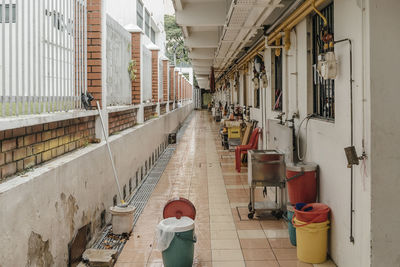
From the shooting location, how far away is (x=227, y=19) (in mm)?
5555

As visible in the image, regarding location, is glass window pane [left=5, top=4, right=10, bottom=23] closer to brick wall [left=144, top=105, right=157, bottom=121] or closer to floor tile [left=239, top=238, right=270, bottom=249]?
floor tile [left=239, top=238, right=270, bottom=249]

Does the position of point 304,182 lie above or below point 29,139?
below

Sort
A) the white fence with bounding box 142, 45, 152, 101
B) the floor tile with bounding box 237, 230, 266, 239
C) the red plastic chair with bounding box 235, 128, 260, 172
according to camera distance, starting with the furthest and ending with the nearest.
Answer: the white fence with bounding box 142, 45, 152, 101 → the red plastic chair with bounding box 235, 128, 260, 172 → the floor tile with bounding box 237, 230, 266, 239

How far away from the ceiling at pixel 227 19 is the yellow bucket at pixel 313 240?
2.55m

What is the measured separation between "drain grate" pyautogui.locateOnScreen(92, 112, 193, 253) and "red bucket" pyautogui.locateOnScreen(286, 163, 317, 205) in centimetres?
199

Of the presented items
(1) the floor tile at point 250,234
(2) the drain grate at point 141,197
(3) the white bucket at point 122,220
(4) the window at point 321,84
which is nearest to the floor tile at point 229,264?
(1) the floor tile at point 250,234

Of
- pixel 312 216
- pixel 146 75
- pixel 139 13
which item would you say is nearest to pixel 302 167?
pixel 312 216

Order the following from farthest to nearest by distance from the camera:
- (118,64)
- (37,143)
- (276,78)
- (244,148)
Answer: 1. (244,148)
2. (276,78)
3. (118,64)
4. (37,143)

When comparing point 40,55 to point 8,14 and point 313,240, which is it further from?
point 313,240

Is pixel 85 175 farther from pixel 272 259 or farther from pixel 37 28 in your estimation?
pixel 272 259

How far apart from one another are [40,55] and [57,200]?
1240 mm

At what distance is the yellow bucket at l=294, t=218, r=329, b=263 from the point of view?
3578mm
